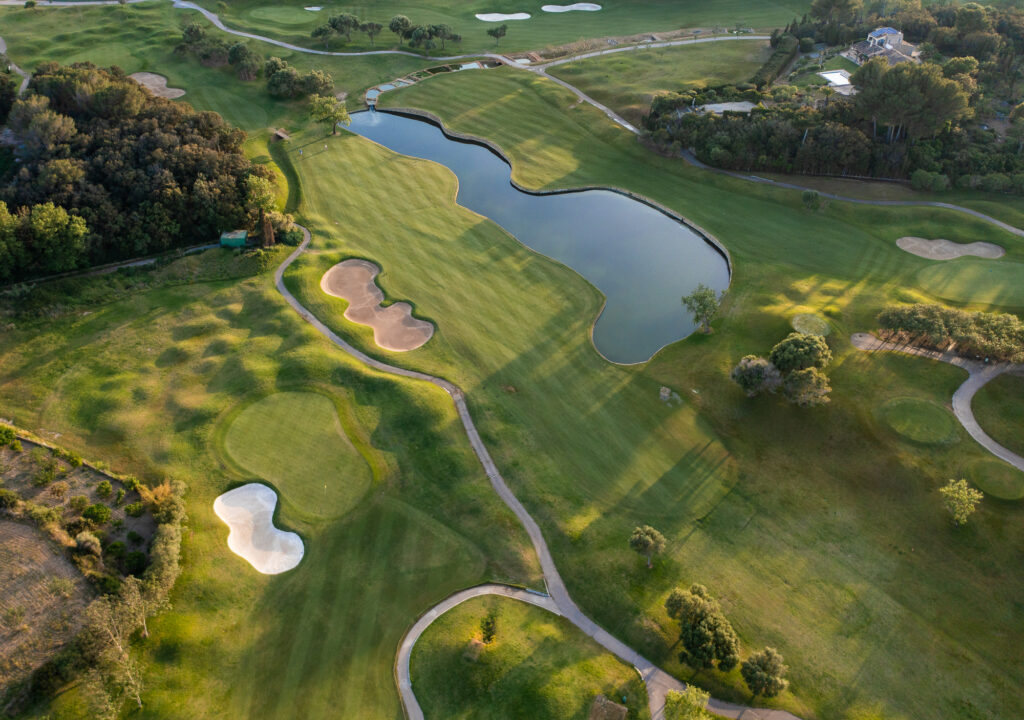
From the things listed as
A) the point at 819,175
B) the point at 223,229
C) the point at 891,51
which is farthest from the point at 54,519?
the point at 891,51

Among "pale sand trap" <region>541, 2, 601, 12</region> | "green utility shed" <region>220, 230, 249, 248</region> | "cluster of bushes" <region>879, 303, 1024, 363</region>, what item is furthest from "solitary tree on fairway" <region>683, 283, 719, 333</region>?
"pale sand trap" <region>541, 2, 601, 12</region>

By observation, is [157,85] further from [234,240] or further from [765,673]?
[765,673]

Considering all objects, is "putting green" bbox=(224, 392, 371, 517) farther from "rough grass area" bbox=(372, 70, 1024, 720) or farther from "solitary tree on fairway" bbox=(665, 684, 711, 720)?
"solitary tree on fairway" bbox=(665, 684, 711, 720)

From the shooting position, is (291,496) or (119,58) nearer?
(291,496)

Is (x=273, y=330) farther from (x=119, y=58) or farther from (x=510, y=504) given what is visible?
(x=119, y=58)

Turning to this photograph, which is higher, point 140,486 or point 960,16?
point 960,16

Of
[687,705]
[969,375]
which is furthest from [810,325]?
[687,705]

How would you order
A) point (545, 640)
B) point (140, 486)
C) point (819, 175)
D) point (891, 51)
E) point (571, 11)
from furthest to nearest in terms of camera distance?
point (571, 11) < point (891, 51) < point (819, 175) < point (140, 486) < point (545, 640)
